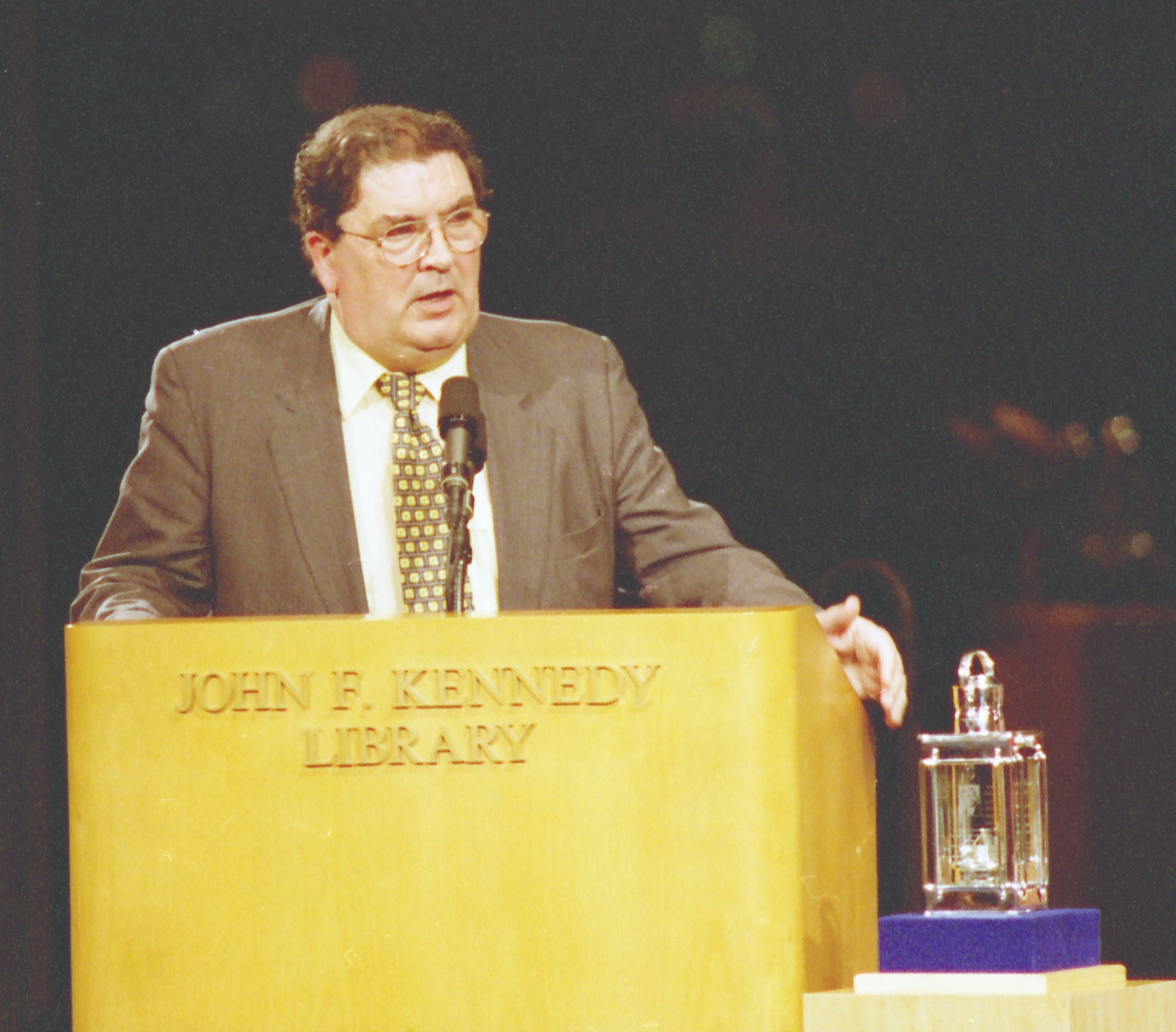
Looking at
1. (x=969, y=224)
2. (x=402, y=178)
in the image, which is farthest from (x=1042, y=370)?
(x=402, y=178)

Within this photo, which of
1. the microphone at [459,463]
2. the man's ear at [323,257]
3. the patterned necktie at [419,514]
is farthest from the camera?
the man's ear at [323,257]

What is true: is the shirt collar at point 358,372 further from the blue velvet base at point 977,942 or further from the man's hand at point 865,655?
the blue velvet base at point 977,942

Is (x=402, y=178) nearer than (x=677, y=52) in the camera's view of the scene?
Yes

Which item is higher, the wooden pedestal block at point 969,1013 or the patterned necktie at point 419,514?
the patterned necktie at point 419,514

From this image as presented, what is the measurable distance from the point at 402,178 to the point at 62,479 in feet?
2.92

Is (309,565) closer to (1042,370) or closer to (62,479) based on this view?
(62,479)

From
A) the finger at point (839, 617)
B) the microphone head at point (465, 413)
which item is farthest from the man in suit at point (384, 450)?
the microphone head at point (465, 413)

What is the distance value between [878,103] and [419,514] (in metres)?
1.23

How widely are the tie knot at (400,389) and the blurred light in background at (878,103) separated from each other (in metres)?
1.02

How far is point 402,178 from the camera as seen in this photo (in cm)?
304

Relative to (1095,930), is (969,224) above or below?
above

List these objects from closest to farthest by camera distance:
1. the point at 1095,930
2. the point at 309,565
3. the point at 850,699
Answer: the point at 1095,930 → the point at 850,699 → the point at 309,565

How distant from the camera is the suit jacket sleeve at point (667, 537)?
2828 mm

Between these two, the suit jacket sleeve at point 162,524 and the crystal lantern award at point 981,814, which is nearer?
the crystal lantern award at point 981,814
